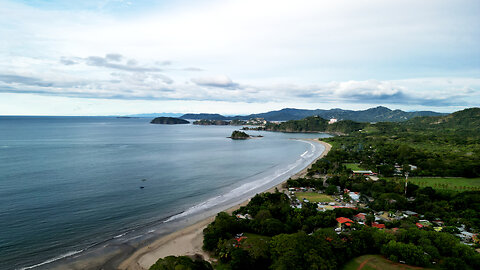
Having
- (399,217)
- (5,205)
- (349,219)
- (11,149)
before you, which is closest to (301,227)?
(349,219)

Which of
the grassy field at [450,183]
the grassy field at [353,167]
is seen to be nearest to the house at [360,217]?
the grassy field at [450,183]

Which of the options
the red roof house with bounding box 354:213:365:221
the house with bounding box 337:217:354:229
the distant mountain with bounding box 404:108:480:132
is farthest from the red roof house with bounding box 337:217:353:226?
the distant mountain with bounding box 404:108:480:132

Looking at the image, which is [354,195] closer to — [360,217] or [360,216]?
[360,216]

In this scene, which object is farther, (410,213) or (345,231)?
(410,213)

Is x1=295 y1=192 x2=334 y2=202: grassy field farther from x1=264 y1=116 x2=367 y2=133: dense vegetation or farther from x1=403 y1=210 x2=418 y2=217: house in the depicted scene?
x1=264 y1=116 x2=367 y2=133: dense vegetation

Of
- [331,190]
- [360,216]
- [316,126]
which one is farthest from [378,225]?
[316,126]

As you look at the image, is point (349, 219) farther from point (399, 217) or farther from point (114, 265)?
point (114, 265)
